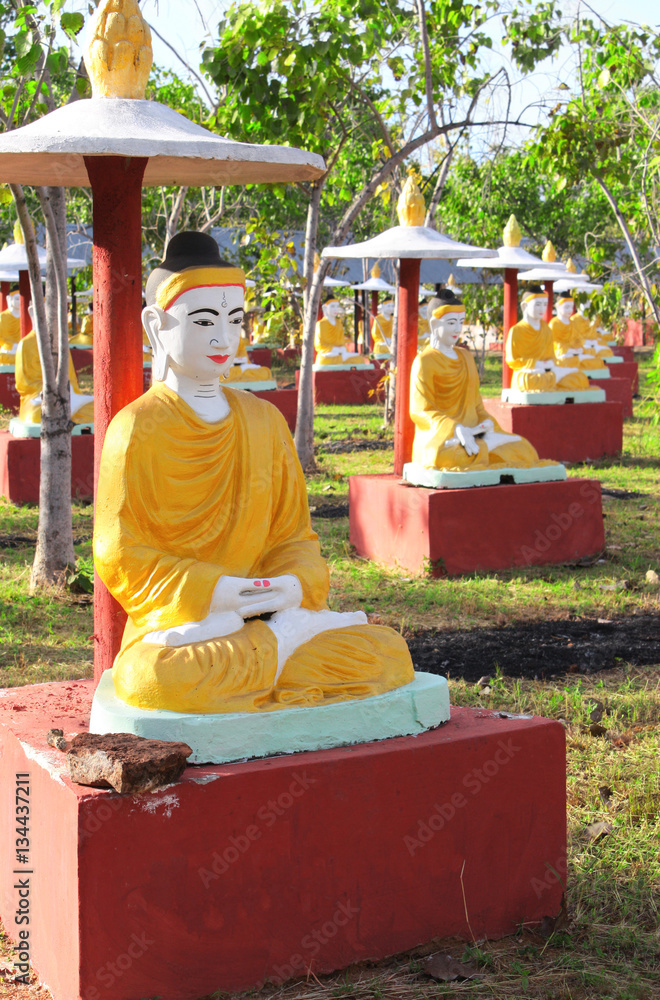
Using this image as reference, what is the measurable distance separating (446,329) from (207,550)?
486 cm

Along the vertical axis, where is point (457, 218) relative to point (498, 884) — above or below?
above

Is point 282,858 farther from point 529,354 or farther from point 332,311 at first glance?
point 332,311

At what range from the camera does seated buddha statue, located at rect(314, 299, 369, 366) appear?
61.7 ft

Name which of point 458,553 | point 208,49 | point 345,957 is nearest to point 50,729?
point 345,957

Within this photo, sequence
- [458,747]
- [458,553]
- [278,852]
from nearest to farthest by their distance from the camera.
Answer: [278,852] < [458,747] < [458,553]

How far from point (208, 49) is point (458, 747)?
6295 mm

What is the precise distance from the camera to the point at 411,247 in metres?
7.64

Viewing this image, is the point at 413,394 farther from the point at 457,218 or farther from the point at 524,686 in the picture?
the point at 457,218

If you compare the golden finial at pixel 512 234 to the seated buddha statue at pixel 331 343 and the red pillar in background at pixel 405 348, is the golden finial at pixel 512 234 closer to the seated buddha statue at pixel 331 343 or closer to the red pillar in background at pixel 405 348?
the red pillar in background at pixel 405 348

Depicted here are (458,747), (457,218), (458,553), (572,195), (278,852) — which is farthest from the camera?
(572,195)

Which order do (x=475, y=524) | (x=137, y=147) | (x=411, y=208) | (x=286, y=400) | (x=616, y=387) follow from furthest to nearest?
1. (x=616, y=387)
2. (x=286, y=400)
3. (x=411, y=208)
4. (x=475, y=524)
5. (x=137, y=147)

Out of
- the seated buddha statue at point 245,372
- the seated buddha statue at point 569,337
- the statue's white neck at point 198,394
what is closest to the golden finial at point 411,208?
the statue's white neck at point 198,394

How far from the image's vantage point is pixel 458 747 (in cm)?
343

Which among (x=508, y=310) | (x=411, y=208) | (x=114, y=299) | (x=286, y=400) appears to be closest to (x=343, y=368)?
(x=286, y=400)
